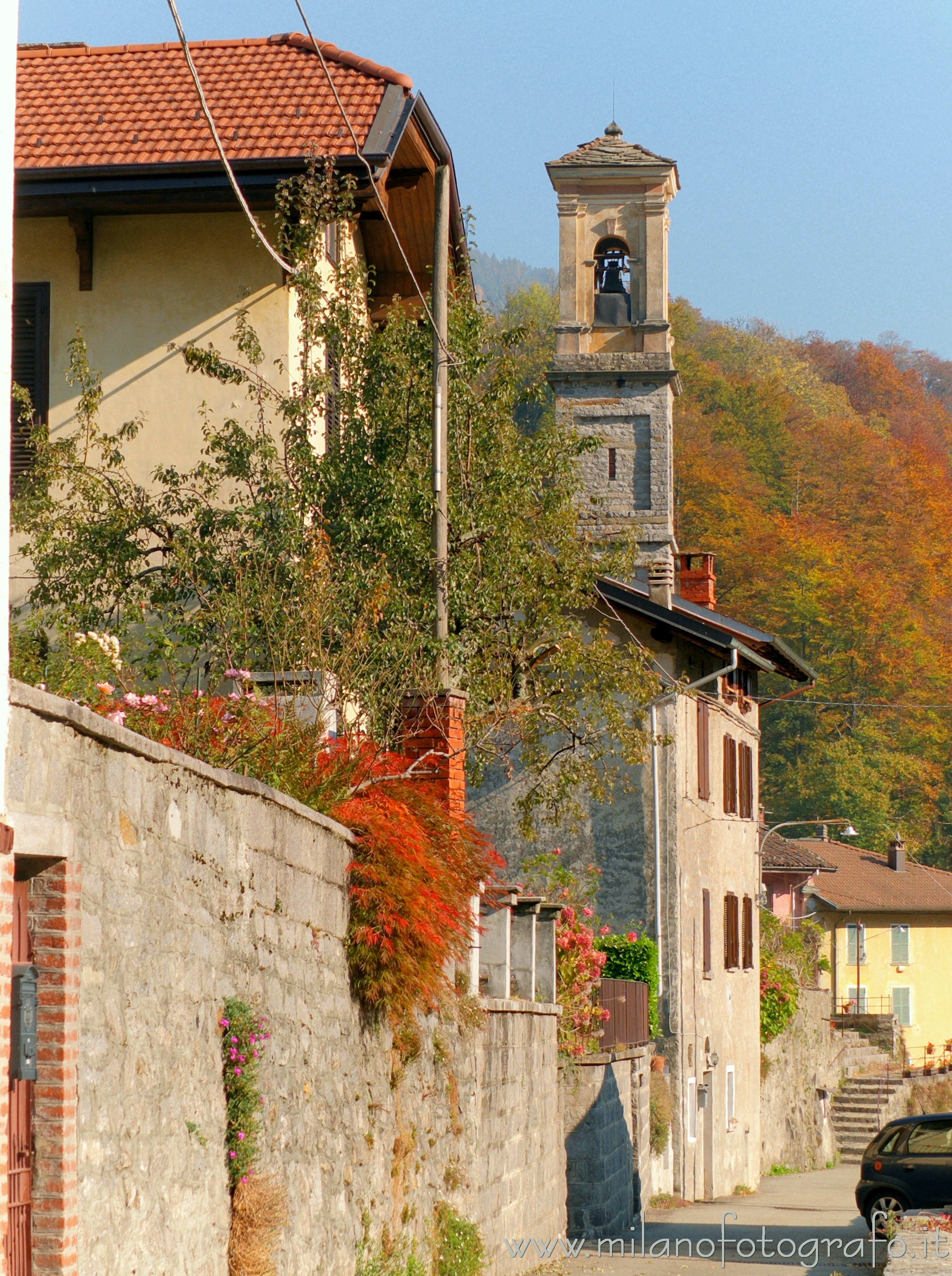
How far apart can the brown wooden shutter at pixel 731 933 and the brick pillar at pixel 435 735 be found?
54.3ft

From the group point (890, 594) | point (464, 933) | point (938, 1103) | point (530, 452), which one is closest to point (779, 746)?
point (890, 594)

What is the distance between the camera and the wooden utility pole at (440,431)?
11.5m

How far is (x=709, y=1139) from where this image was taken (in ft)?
80.9

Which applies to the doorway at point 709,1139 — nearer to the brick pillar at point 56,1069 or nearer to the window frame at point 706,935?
the window frame at point 706,935

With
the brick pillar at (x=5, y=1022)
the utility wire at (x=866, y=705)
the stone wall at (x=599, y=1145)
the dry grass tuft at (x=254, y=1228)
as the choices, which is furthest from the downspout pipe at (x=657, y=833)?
the utility wire at (x=866, y=705)

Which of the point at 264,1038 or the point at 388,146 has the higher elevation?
the point at 388,146

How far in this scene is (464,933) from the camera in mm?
9008

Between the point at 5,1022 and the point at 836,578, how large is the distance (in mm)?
60054

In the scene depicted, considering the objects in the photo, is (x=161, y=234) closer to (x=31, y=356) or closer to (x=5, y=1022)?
(x=31, y=356)

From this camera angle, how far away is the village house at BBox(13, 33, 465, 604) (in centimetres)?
1320

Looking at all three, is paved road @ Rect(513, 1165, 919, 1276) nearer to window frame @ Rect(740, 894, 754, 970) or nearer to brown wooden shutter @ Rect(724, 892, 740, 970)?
brown wooden shutter @ Rect(724, 892, 740, 970)

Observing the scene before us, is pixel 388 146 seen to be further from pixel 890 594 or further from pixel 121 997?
pixel 890 594

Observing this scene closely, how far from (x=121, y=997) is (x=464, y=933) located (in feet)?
12.3

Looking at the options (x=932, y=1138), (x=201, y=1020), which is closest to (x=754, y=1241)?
(x=932, y=1138)
